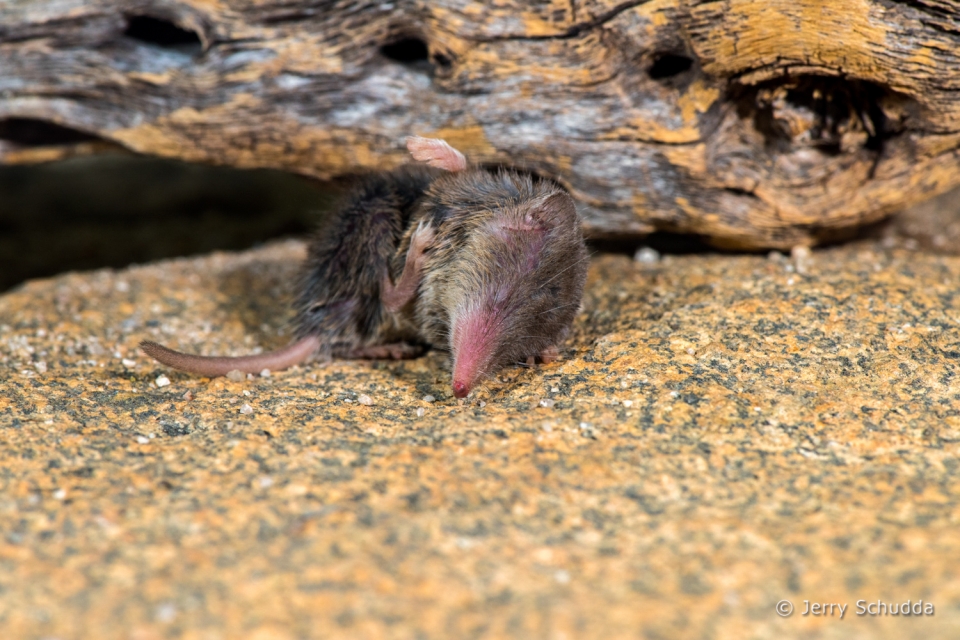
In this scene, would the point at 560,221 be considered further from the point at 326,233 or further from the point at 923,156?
the point at 923,156

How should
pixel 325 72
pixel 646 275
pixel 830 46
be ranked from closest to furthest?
1. pixel 830 46
2. pixel 325 72
3. pixel 646 275

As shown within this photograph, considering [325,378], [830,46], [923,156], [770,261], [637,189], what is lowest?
[325,378]

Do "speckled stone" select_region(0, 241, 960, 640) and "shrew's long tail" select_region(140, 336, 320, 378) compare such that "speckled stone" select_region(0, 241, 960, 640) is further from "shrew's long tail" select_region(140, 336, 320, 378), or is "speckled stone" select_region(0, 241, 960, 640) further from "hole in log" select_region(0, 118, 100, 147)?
"hole in log" select_region(0, 118, 100, 147)

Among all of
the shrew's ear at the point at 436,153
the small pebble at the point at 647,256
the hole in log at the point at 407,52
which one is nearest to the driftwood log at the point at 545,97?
the hole in log at the point at 407,52

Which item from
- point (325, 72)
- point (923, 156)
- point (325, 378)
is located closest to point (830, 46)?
point (923, 156)

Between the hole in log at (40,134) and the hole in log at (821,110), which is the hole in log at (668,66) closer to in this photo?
the hole in log at (821,110)

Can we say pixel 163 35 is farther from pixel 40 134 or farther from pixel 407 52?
pixel 407 52

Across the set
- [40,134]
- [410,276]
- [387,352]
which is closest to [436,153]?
[410,276]
